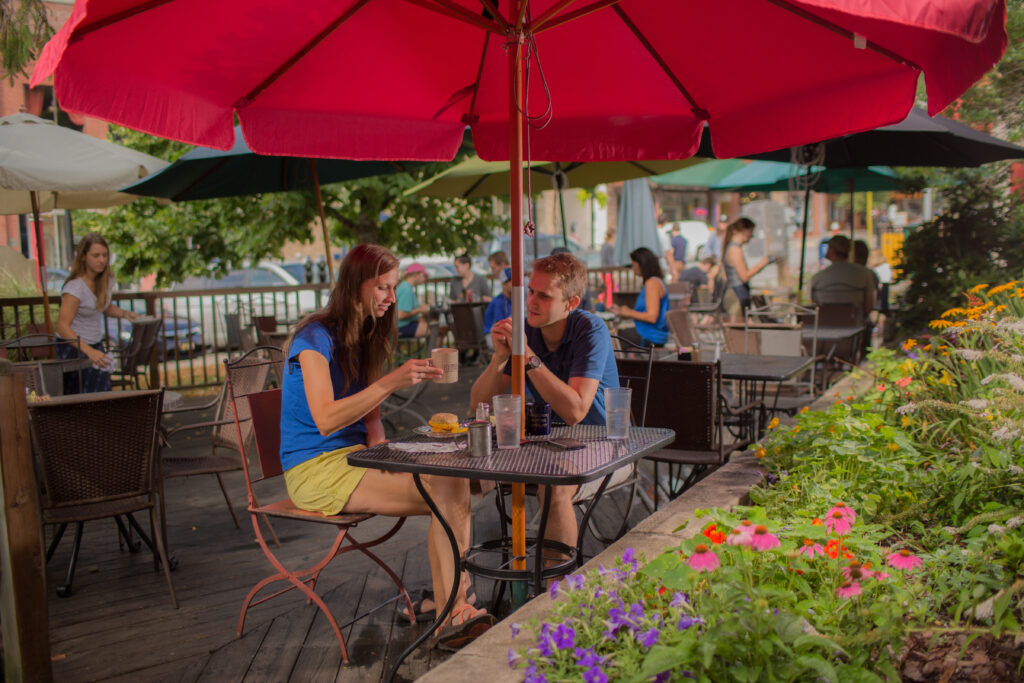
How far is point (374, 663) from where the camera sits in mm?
2963

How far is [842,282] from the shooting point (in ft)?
27.7

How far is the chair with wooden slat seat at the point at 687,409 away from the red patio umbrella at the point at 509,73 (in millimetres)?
1072

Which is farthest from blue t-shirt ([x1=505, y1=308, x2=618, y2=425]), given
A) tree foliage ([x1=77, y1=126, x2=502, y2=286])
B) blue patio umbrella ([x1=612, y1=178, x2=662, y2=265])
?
blue patio umbrella ([x1=612, y1=178, x2=662, y2=265])

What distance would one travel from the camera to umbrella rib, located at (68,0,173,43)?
259 cm

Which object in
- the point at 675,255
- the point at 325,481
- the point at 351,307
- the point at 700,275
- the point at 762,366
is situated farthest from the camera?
the point at 675,255

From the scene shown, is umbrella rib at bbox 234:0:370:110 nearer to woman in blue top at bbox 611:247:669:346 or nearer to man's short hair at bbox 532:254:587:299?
man's short hair at bbox 532:254:587:299

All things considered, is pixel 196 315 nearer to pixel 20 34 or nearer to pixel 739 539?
pixel 20 34

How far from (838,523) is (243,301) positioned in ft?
35.1

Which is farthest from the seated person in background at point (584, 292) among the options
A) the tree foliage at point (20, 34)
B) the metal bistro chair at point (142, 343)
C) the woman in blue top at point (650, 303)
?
the tree foliage at point (20, 34)

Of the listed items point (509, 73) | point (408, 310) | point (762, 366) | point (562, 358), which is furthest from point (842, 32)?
point (408, 310)

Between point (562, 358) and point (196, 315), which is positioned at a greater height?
point (562, 358)

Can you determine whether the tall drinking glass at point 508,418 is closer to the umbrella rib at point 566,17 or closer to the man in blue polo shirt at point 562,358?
the man in blue polo shirt at point 562,358

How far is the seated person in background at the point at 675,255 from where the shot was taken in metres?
15.6

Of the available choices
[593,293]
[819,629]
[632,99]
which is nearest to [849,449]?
[819,629]
